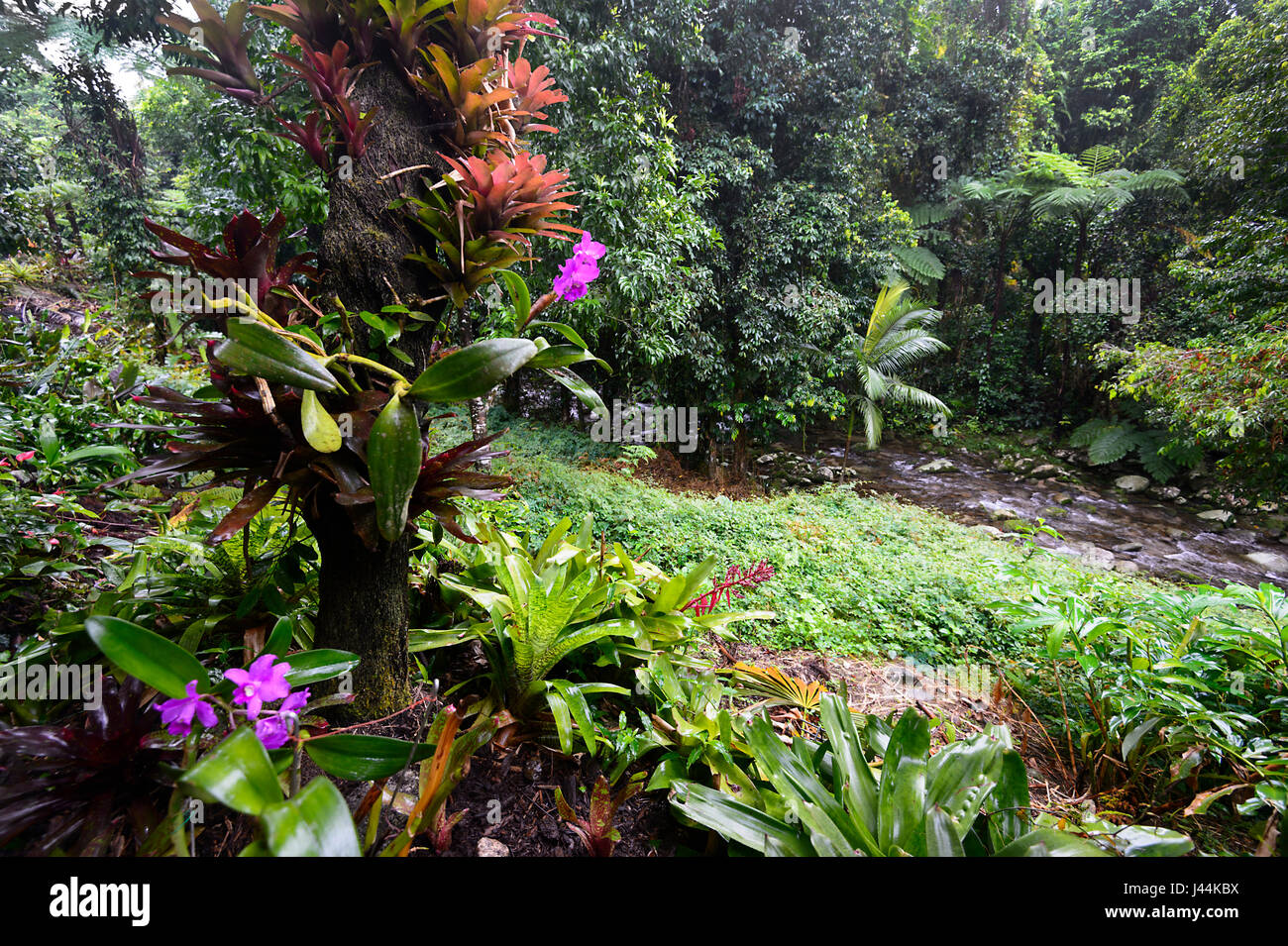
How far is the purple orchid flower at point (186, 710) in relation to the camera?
679 millimetres

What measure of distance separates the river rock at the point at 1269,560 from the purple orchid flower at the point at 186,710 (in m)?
7.94

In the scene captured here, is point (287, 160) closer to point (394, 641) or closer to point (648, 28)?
point (648, 28)

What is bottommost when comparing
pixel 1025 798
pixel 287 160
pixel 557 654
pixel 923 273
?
pixel 1025 798

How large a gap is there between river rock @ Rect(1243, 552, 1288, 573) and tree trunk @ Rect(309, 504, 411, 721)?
25.2 feet

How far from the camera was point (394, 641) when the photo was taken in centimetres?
112

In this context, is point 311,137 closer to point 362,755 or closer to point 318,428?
point 318,428

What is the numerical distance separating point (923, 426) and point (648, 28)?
7.66 meters

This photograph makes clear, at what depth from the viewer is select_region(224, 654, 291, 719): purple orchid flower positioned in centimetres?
69

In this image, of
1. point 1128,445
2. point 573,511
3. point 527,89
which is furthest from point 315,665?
point 1128,445

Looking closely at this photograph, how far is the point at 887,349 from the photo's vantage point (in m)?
7.26

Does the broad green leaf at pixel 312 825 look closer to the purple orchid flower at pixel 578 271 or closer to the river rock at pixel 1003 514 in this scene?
the purple orchid flower at pixel 578 271

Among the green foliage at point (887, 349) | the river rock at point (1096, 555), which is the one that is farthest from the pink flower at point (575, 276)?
the green foliage at point (887, 349)

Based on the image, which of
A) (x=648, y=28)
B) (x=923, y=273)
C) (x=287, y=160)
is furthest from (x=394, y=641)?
(x=923, y=273)
